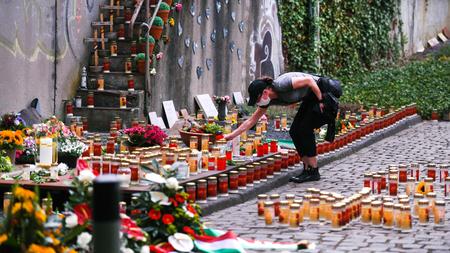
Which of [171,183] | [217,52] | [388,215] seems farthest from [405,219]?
[217,52]

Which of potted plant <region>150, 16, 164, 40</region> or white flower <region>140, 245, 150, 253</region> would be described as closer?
white flower <region>140, 245, 150, 253</region>

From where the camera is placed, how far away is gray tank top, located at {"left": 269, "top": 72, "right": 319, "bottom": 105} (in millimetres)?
12359

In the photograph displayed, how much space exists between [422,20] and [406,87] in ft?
39.8

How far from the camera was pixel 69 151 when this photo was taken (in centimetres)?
1166

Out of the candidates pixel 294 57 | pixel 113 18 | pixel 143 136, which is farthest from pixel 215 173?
pixel 294 57

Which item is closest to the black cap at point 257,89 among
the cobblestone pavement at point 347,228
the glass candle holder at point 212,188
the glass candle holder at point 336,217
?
the cobblestone pavement at point 347,228

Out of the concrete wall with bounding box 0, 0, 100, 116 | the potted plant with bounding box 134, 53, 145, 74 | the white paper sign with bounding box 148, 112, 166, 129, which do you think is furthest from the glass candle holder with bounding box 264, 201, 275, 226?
the potted plant with bounding box 134, 53, 145, 74

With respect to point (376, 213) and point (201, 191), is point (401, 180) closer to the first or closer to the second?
point (376, 213)

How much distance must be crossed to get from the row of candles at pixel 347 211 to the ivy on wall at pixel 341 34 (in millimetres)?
13819

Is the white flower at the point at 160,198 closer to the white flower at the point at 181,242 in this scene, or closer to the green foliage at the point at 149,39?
the white flower at the point at 181,242

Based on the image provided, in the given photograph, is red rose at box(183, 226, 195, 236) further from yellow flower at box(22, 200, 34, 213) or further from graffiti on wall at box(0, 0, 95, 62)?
graffiti on wall at box(0, 0, 95, 62)

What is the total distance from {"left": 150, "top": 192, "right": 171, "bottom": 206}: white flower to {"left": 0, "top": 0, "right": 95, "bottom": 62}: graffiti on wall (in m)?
7.30

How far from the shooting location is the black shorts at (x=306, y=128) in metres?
12.7

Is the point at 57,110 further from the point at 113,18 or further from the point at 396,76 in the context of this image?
the point at 396,76
